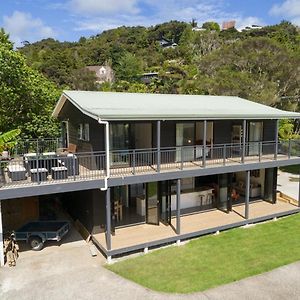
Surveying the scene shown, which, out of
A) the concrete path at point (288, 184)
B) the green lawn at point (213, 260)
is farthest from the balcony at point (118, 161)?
the concrete path at point (288, 184)

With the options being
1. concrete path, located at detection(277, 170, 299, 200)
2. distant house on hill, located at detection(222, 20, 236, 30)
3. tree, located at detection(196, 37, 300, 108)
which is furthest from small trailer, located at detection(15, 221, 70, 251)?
distant house on hill, located at detection(222, 20, 236, 30)

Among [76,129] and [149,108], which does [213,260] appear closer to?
[149,108]

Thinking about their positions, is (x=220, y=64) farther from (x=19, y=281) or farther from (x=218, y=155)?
(x=19, y=281)

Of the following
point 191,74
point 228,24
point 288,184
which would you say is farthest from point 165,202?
point 228,24

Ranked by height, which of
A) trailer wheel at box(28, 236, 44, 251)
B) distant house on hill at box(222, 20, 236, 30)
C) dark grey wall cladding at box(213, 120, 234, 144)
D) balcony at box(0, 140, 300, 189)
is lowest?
trailer wheel at box(28, 236, 44, 251)

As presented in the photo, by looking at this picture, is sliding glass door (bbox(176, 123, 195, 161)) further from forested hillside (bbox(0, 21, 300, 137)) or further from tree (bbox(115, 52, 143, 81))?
tree (bbox(115, 52, 143, 81))
